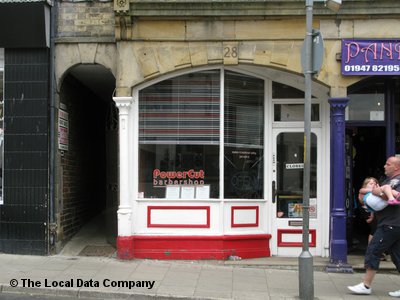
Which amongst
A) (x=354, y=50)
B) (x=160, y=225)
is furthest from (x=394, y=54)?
(x=160, y=225)

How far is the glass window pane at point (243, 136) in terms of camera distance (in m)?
8.94

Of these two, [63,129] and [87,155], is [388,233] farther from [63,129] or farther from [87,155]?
[87,155]

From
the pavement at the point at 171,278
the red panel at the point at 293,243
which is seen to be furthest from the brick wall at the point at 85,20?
the red panel at the point at 293,243

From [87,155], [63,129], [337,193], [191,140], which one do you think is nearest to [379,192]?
[337,193]

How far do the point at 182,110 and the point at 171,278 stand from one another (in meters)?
3.04

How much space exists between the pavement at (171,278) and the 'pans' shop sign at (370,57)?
10.8 feet

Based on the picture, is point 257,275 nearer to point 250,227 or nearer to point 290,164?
point 250,227

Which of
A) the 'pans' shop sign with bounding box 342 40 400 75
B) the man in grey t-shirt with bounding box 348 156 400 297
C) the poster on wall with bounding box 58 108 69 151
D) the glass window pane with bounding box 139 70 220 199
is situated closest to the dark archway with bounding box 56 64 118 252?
the poster on wall with bounding box 58 108 69 151

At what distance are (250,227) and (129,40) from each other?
3.95 m

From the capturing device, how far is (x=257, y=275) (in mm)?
7863

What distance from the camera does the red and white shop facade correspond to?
344 inches

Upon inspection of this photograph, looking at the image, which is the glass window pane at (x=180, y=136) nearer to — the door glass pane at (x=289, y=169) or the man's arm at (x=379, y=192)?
the door glass pane at (x=289, y=169)

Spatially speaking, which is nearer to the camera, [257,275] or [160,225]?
[257,275]

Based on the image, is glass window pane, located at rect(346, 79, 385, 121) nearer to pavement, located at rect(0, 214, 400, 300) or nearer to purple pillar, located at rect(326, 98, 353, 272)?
purple pillar, located at rect(326, 98, 353, 272)
